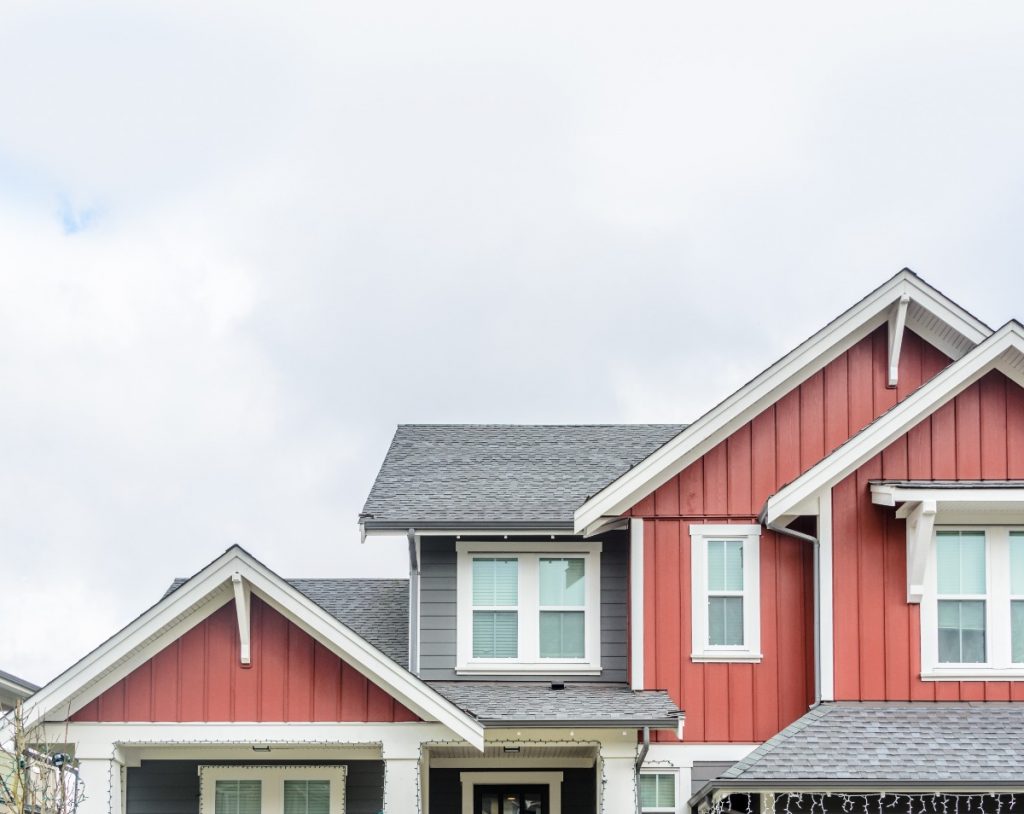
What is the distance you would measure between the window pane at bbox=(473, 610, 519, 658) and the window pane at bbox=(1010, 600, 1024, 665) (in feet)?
18.6

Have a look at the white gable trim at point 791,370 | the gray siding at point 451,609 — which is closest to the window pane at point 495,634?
the gray siding at point 451,609

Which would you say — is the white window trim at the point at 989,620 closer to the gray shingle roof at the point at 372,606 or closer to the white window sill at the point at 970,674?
the white window sill at the point at 970,674

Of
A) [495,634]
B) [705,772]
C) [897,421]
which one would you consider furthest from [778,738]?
[495,634]

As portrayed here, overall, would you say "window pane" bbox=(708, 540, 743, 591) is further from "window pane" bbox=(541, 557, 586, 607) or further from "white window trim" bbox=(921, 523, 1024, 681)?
"white window trim" bbox=(921, 523, 1024, 681)

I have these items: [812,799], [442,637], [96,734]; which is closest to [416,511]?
[442,637]

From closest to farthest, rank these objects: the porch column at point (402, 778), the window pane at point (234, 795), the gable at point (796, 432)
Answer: the porch column at point (402, 778), the gable at point (796, 432), the window pane at point (234, 795)

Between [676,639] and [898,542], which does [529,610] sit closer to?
[676,639]

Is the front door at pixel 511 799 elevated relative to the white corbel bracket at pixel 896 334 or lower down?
lower down

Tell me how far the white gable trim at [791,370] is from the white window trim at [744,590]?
0.84 metres

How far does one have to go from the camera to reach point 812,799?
16422 mm

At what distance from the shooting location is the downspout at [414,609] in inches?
738

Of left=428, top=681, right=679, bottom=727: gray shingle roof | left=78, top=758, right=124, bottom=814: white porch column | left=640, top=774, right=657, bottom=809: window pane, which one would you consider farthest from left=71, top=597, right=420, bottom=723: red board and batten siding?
left=640, top=774, right=657, bottom=809: window pane

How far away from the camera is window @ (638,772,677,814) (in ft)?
57.4

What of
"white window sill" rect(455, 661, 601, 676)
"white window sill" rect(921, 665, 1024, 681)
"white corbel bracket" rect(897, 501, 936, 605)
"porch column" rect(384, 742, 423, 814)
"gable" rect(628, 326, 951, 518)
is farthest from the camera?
"white window sill" rect(455, 661, 601, 676)
